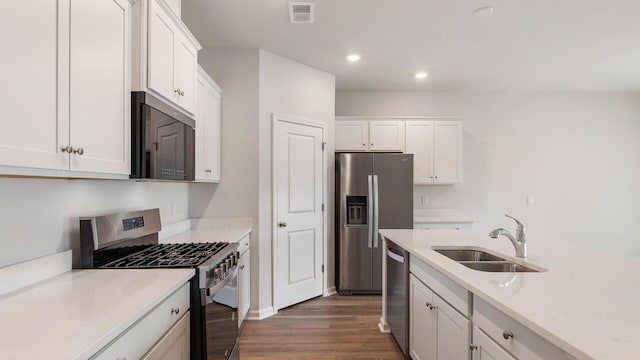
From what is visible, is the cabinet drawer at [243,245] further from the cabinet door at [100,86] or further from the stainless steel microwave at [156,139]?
the cabinet door at [100,86]

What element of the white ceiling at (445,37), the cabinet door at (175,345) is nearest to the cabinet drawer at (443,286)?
the cabinet door at (175,345)

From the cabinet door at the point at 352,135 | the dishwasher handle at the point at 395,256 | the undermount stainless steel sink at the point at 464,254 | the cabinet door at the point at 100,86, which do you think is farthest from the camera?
the cabinet door at the point at 352,135

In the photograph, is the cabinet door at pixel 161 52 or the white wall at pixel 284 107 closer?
the cabinet door at pixel 161 52

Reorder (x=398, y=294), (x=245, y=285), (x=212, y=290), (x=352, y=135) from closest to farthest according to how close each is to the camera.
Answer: (x=212, y=290)
(x=398, y=294)
(x=245, y=285)
(x=352, y=135)

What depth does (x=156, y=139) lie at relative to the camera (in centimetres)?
178

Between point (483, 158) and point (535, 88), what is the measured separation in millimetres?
1187

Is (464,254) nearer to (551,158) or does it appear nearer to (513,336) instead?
(513,336)

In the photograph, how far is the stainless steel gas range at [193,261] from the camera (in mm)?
1666

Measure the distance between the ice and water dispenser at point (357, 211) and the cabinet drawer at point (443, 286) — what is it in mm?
1750

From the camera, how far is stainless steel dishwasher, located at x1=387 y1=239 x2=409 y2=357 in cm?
248

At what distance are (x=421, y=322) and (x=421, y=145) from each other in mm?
2936

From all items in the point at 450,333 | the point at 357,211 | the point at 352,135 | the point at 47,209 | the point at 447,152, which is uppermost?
the point at 352,135

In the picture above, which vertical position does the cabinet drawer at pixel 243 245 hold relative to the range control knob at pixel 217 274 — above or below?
below

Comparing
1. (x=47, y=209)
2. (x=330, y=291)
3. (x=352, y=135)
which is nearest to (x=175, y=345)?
(x=47, y=209)
